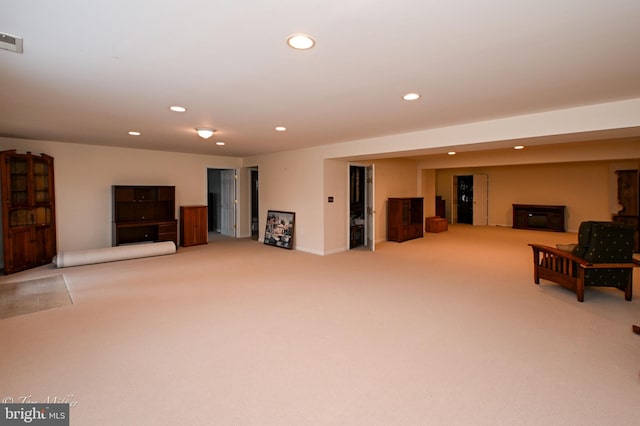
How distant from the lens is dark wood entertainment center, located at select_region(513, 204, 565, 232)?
975cm

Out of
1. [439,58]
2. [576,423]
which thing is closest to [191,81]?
[439,58]

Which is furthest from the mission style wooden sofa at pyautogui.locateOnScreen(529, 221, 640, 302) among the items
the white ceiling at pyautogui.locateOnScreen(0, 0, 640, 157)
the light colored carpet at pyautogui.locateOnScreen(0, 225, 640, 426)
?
the white ceiling at pyautogui.locateOnScreen(0, 0, 640, 157)

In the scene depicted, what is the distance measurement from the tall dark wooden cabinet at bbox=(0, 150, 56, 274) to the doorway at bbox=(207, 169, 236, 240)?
376 centimetres

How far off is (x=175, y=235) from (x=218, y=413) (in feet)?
19.8

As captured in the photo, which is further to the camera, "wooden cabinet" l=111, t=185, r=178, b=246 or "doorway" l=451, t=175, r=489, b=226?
"doorway" l=451, t=175, r=489, b=226

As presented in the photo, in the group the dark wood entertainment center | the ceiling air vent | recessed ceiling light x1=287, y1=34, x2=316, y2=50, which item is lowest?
the dark wood entertainment center

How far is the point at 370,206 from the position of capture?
7.53 metres

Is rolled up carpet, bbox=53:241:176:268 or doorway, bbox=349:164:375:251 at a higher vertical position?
doorway, bbox=349:164:375:251

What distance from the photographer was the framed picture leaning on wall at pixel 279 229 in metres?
7.30

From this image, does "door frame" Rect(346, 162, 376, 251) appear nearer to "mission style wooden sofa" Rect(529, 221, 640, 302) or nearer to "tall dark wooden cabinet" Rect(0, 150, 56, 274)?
"mission style wooden sofa" Rect(529, 221, 640, 302)

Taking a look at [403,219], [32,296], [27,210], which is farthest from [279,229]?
[27,210]

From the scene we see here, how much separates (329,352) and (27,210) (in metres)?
5.96

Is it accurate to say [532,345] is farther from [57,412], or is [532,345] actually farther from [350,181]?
[350,181]
